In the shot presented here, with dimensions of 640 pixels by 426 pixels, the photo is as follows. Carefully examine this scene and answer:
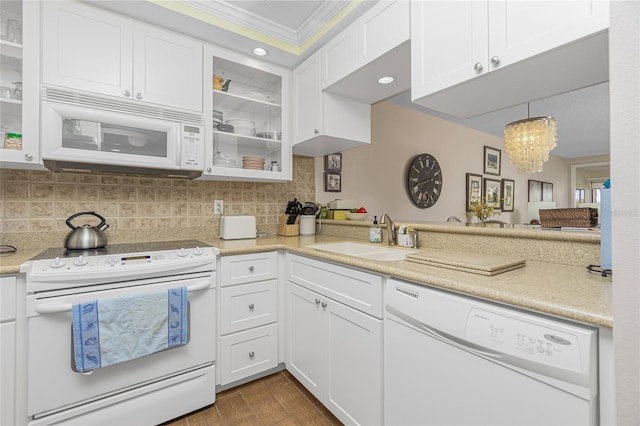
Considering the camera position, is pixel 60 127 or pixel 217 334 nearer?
pixel 60 127

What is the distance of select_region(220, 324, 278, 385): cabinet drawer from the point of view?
176cm

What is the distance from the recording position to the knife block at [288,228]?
8.10 feet

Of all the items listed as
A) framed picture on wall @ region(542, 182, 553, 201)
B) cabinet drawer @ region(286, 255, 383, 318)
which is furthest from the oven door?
framed picture on wall @ region(542, 182, 553, 201)

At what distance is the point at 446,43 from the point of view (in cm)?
132

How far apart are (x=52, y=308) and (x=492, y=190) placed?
5661 mm

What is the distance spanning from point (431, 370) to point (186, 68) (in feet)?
7.18

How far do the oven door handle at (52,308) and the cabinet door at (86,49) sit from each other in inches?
45.7

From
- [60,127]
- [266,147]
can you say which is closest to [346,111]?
[266,147]

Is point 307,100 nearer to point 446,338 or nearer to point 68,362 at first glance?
point 446,338

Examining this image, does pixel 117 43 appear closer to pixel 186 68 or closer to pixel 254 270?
pixel 186 68

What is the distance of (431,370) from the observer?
100 cm

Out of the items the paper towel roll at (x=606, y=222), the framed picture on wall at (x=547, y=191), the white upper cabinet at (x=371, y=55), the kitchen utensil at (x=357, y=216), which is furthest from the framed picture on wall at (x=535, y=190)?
the paper towel roll at (x=606, y=222)

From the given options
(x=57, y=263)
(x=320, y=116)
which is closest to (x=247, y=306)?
(x=57, y=263)

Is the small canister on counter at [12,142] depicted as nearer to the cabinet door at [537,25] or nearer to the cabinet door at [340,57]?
the cabinet door at [340,57]
